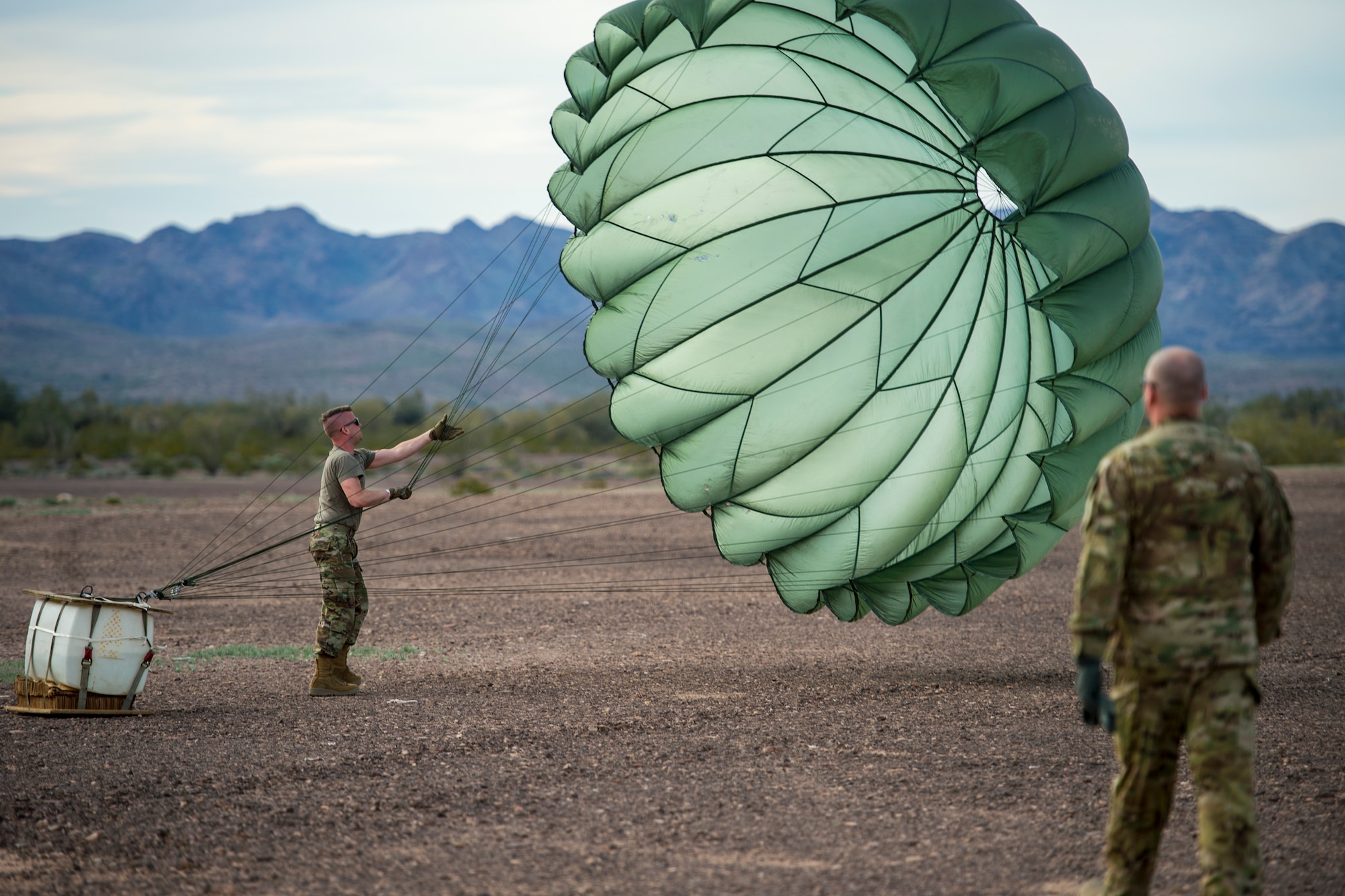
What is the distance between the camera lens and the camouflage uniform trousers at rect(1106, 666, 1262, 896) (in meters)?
3.58

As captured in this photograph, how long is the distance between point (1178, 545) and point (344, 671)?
5.70m

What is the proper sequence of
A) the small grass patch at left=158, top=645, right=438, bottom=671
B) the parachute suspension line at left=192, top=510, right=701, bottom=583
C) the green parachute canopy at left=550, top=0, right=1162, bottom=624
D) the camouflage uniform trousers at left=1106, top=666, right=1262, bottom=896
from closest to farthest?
the camouflage uniform trousers at left=1106, top=666, right=1262, bottom=896
the green parachute canopy at left=550, top=0, right=1162, bottom=624
the small grass patch at left=158, top=645, right=438, bottom=671
the parachute suspension line at left=192, top=510, right=701, bottom=583

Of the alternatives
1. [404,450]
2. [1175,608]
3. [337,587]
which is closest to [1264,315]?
[404,450]

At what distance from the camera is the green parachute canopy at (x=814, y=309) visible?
7.62m

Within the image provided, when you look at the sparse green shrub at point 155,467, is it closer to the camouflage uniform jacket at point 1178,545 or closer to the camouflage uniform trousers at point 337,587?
the camouflage uniform trousers at point 337,587

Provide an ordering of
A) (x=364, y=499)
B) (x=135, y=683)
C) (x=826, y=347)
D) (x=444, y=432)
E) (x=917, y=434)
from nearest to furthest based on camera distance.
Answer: (x=135, y=683) < (x=444, y=432) < (x=364, y=499) < (x=826, y=347) < (x=917, y=434)

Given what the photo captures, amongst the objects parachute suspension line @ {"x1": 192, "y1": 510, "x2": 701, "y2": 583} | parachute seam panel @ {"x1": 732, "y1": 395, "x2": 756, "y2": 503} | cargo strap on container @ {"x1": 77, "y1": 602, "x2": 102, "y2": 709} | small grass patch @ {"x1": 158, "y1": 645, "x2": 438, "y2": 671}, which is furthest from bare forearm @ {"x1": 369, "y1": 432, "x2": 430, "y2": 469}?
small grass patch @ {"x1": 158, "y1": 645, "x2": 438, "y2": 671}

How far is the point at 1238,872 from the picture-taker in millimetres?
3566

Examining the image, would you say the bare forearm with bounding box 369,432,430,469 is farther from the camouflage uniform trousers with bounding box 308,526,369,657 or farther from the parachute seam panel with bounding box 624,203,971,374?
the parachute seam panel with bounding box 624,203,971,374

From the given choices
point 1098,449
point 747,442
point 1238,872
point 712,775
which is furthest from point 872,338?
point 1238,872

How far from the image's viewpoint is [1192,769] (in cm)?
363

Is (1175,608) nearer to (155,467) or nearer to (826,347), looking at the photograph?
(826,347)

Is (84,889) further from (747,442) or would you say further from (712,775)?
(747,442)

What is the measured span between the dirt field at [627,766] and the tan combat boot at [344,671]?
0.23 meters
